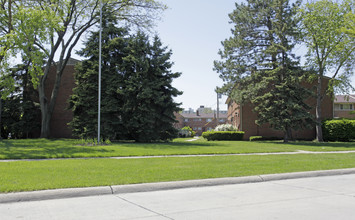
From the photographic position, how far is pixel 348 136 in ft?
102

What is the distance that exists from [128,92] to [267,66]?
13.6 metres

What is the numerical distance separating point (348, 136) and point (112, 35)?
80.1 feet

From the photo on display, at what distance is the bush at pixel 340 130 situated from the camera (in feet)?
102

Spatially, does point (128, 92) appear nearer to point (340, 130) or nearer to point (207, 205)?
point (207, 205)

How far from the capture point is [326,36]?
100ft

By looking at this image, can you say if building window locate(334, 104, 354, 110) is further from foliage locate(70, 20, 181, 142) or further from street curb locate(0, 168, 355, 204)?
street curb locate(0, 168, 355, 204)

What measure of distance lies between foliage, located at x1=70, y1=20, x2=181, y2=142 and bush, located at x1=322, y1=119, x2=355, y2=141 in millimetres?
16181

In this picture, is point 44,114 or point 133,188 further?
point 44,114

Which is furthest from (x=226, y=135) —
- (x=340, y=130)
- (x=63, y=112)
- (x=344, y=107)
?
(x=344, y=107)

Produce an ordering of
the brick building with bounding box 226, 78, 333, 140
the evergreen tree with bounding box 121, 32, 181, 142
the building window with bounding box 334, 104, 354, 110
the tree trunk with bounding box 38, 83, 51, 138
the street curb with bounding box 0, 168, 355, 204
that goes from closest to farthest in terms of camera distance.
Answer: the street curb with bounding box 0, 168, 355, 204 → the evergreen tree with bounding box 121, 32, 181, 142 → the tree trunk with bounding box 38, 83, 51, 138 → the brick building with bounding box 226, 78, 333, 140 → the building window with bounding box 334, 104, 354, 110

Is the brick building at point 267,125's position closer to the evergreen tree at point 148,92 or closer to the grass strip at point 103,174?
the evergreen tree at point 148,92

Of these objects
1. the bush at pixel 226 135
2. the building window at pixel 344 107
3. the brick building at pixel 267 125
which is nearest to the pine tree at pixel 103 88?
the bush at pixel 226 135

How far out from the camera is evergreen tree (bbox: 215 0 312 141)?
92.0 ft

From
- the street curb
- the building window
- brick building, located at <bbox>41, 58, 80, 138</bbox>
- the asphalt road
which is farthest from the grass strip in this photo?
the building window
